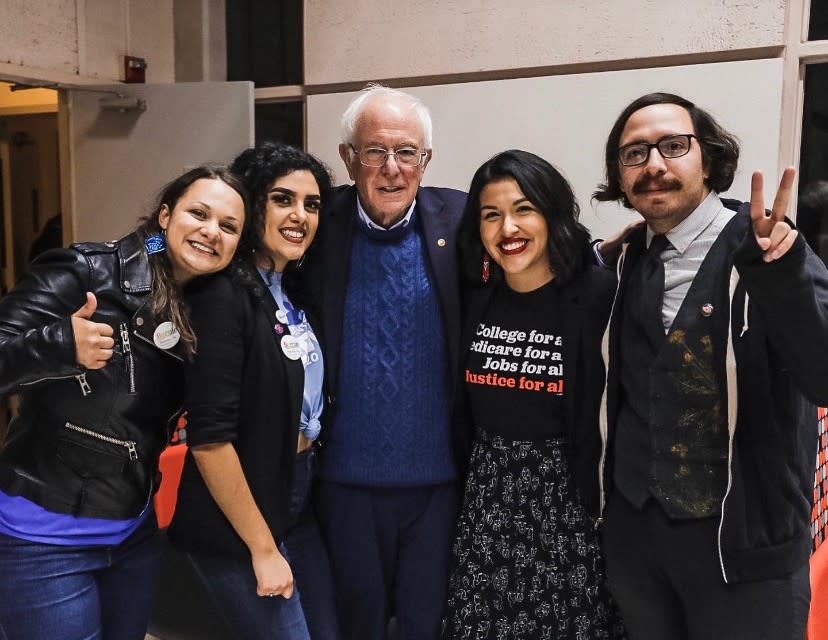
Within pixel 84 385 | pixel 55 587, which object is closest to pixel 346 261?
pixel 84 385

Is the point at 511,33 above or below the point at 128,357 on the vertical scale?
above

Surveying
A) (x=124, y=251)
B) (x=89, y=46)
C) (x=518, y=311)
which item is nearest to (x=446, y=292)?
(x=518, y=311)

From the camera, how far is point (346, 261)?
194 centimetres

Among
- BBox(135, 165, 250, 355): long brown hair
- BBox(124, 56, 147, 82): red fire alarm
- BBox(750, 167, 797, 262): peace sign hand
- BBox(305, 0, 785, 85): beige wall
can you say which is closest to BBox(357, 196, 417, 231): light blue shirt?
BBox(135, 165, 250, 355): long brown hair

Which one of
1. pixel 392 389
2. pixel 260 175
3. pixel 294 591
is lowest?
pixel 294 591

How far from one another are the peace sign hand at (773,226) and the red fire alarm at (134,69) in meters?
3.99

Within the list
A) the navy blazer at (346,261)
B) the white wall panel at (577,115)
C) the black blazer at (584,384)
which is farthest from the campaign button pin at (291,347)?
the white wall panel at (577,115)

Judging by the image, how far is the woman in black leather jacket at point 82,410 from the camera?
4.48 ft

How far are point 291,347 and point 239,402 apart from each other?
0.18 meters

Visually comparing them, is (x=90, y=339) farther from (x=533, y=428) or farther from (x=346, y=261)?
(x=533, y=428)

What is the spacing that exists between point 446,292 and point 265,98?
296cm

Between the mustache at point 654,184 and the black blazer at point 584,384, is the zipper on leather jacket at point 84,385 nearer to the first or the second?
the black blazer at point 584,384

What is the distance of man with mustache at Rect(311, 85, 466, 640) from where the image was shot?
1863 millimetres

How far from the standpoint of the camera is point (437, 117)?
3.72 metres
